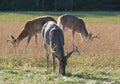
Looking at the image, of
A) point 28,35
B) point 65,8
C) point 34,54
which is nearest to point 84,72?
point 34,54

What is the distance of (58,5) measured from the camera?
242 feet

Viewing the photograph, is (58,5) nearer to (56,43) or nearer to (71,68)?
(71,68)

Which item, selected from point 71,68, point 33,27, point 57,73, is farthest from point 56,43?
point 33,27

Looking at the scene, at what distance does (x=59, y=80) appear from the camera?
11.2 metres

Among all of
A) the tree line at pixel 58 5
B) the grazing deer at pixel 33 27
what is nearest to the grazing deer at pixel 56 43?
the grazing deer at pixel 33 27

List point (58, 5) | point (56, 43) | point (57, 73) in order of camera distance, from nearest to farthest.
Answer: point (57, 73) → point (56, 43) → point (58, 5)

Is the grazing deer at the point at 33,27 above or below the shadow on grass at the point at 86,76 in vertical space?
above

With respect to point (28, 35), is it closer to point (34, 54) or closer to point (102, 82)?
point (34, 54)

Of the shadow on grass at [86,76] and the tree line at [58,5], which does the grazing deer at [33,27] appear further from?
the tree line at [58,5]

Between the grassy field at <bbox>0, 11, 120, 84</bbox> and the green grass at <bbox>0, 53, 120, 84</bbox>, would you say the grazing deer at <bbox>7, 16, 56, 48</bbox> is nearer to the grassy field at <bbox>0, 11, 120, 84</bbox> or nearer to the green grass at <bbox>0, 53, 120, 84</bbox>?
the grassy field at <bbox>0, 11, 120, 84</bbox>

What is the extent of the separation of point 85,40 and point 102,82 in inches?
408

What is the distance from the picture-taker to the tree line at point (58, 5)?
7256 centimetres

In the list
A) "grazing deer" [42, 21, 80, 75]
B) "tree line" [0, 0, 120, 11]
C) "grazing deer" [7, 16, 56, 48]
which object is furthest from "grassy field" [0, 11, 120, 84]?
"tree line" [0, 0, 120, 11]

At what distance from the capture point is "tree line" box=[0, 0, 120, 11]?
2857 inches
